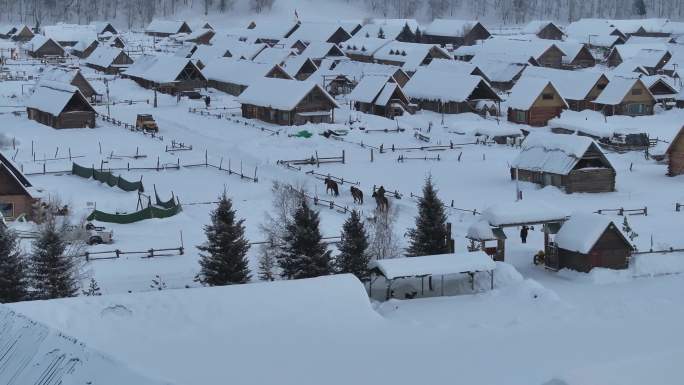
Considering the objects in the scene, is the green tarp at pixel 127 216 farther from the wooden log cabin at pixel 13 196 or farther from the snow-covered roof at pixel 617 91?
the snow-covered roof at pixel 617 91

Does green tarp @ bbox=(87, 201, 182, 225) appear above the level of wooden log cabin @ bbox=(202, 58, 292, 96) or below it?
below

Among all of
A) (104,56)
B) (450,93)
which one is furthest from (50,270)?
(104,56)

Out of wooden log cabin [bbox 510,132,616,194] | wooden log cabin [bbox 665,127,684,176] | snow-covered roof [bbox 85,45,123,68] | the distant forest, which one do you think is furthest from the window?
the distant forest

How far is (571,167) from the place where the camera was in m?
41.9

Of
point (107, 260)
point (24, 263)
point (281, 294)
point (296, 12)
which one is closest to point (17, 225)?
point (107, 260)

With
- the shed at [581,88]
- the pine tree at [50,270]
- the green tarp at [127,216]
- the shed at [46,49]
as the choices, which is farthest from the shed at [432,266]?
the shed at [46,49]

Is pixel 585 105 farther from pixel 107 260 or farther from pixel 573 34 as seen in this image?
pixel 573 34

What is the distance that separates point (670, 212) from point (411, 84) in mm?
33265

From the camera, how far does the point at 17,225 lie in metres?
34.7

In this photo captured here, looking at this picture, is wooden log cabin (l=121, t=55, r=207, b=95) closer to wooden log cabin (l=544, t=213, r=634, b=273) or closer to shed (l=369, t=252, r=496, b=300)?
wooden log cabin (l=544, t=213, r=634, b=273)

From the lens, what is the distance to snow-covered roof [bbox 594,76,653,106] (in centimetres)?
6494

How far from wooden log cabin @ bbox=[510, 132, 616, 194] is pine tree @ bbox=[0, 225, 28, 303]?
20.3 m

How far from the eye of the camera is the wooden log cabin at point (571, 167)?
42125mm

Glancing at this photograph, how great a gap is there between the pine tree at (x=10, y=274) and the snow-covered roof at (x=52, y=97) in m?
32.3
